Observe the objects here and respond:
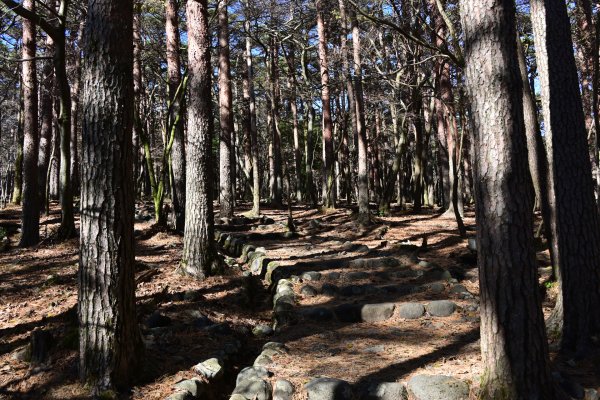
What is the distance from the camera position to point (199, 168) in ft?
24.1

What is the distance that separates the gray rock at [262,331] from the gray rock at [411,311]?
5.33 feet

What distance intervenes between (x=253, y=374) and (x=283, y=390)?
0.37 metres

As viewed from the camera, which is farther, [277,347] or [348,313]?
[348,313]

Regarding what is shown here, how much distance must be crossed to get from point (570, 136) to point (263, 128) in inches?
1317

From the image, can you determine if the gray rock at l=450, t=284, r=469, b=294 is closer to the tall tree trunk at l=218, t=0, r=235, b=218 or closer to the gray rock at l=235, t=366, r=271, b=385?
the gray rock at l=235, t=366, r=271, b=385

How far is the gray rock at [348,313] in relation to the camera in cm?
561


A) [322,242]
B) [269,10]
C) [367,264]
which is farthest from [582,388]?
[269,10]

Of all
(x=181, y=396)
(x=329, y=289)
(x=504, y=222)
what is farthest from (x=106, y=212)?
(x=329, y=289)

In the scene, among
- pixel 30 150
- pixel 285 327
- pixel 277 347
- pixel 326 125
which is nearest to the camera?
pixel 277 347

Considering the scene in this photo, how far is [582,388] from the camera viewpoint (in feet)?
11.2

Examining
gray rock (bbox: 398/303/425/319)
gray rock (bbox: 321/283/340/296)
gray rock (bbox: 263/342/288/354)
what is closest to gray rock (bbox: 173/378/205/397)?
gray rock (bbox: 263/342/288/354)

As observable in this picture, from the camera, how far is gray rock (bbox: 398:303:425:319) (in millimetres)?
5527

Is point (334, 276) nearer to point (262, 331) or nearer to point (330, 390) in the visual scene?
point (262, 331)

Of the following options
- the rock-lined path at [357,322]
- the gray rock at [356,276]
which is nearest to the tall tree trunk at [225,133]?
the rock-lined path at [357,322]
